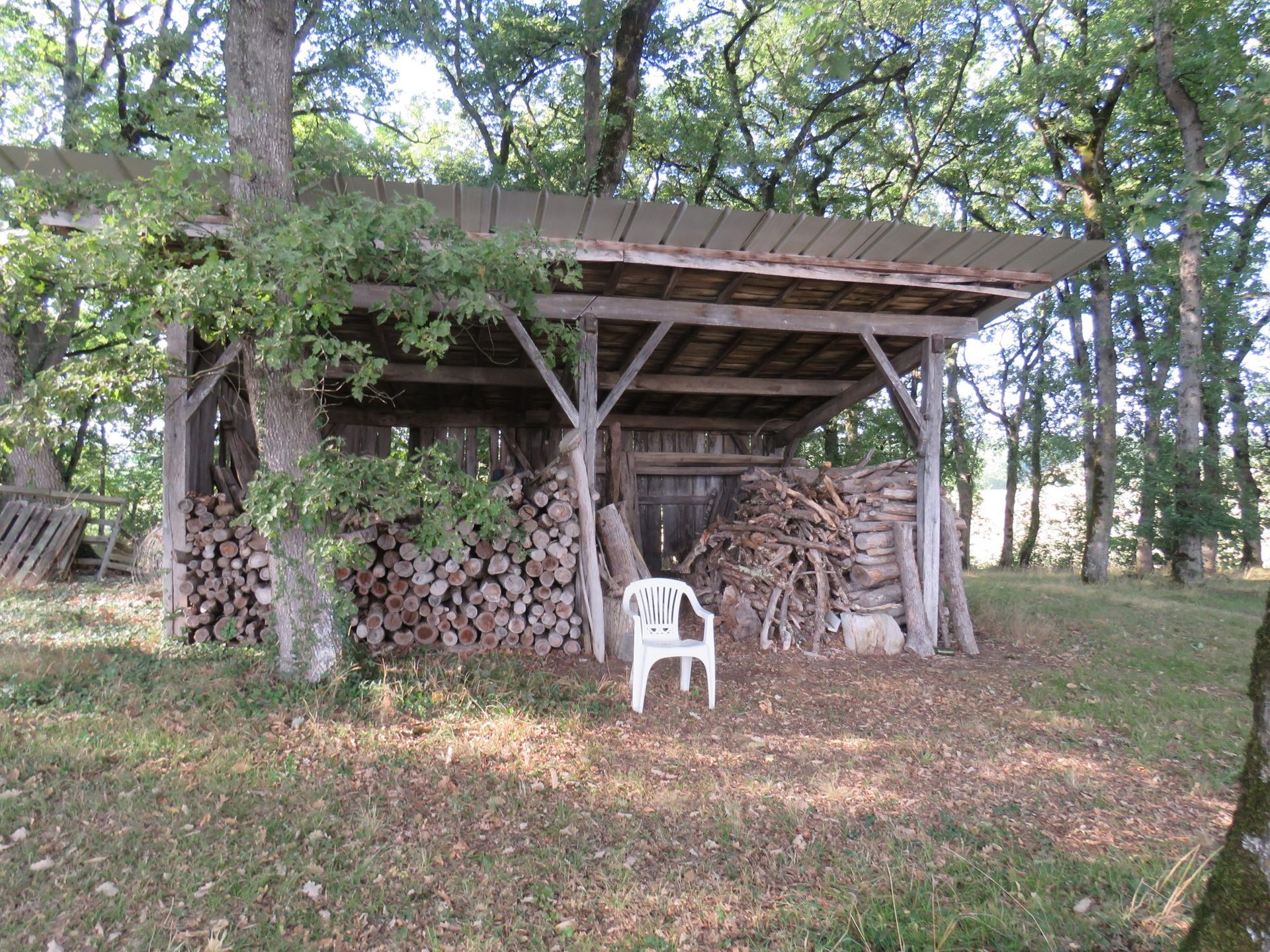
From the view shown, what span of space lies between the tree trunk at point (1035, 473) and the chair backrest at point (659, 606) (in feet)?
48.6

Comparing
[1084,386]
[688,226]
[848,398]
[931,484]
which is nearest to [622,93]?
[848,398]

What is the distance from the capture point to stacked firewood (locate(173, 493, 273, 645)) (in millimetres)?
5969

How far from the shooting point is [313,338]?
3.98 metres

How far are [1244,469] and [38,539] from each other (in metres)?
22.2

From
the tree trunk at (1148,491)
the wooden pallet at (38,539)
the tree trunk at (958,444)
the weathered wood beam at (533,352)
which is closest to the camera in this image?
the weathered wood beam at (533,352)

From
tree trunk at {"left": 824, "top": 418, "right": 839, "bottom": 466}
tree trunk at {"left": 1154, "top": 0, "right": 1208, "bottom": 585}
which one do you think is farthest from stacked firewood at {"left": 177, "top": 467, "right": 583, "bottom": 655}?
tree trunk at {"left": 1154, "top": 0, "right": 1208, "bottom": 585}

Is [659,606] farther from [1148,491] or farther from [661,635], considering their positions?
[1148,491]

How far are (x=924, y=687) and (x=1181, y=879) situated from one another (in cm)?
297

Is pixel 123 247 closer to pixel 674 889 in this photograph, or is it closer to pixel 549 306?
pixel 549 306

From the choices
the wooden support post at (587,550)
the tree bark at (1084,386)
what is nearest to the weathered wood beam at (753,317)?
the wooden support post at (587,550)

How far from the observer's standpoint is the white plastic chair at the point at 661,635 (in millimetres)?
4930

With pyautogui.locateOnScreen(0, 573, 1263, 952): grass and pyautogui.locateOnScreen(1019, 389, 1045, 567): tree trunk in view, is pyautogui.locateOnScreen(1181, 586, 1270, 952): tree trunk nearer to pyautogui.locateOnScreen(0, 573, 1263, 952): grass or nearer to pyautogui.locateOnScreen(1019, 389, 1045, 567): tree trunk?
pyautogui.locateOnScreen(0, 573, 1263, 952): grass

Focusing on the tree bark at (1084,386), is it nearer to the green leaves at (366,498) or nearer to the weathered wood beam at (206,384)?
the green leaves at (366,498)

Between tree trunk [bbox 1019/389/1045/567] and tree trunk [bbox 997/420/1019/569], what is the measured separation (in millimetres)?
313
